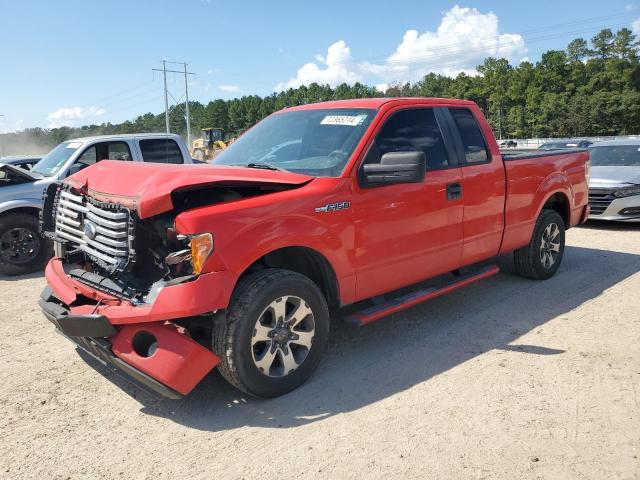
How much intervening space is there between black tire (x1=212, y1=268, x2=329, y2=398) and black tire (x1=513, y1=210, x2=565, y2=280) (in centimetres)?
336

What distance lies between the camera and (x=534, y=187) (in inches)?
226

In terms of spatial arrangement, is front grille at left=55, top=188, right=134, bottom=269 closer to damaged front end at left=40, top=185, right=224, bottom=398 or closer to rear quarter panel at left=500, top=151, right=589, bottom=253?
damaged front end at left=40, top=185, right=224, bottom=398

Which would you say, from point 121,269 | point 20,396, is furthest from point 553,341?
point 20,396

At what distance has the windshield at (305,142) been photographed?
13.3 ft

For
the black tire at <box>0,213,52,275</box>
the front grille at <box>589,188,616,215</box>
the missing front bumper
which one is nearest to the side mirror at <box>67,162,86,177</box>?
the black tire at <box>0,213,52,275</box>

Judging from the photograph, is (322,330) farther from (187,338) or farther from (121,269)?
(121,269)

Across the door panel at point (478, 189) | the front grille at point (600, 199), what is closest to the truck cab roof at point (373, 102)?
the door panel at point (478, 189)

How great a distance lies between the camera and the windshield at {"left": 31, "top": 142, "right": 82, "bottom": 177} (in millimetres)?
8602

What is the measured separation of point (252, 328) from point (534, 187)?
→ 150 inches

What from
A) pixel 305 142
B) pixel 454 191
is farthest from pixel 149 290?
pixel 454 191

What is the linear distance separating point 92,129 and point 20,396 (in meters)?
94.5

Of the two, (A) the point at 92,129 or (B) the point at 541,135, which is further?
(A) the point at 92,129

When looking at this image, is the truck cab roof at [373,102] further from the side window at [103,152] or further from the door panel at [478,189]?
the side window at [103,152]

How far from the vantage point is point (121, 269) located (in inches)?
130
